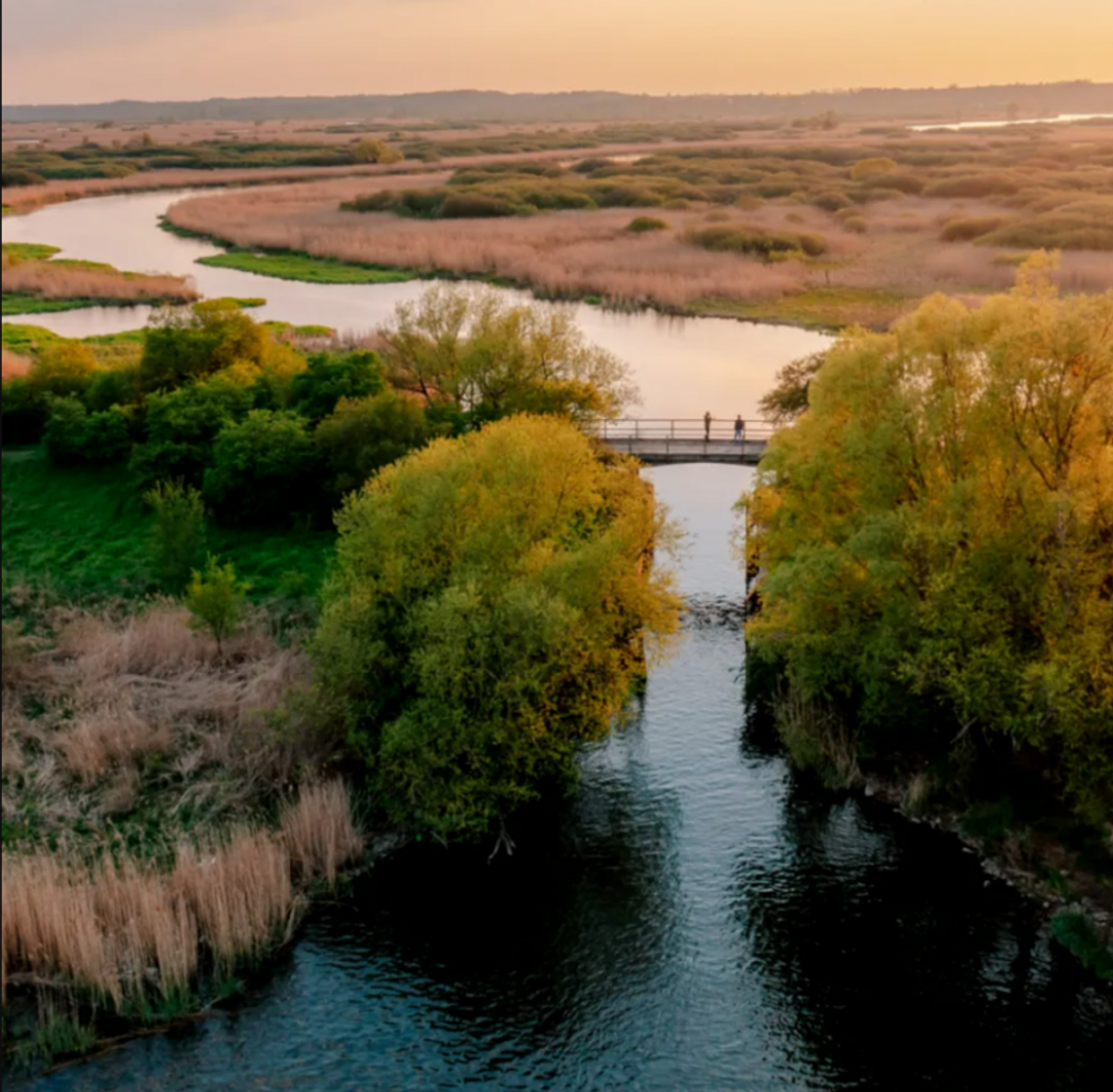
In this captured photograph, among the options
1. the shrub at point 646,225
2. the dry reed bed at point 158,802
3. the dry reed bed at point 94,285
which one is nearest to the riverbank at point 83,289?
the dry reed bed at point 94,285

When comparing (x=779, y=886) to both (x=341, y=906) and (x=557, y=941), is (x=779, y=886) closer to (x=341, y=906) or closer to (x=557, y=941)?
(x=557, y=941)

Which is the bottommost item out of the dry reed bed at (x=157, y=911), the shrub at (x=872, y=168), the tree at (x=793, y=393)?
the dry reed bed at (x=157, y=911)

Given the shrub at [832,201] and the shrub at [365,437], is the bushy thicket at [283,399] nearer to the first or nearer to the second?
the shrub at [365,437]

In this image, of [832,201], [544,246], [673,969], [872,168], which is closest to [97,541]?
[673,969]

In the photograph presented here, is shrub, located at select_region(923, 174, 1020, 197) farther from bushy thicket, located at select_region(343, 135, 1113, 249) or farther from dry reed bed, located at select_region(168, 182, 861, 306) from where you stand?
dry reed bed, located at select_region(168, 182, 861, 306)

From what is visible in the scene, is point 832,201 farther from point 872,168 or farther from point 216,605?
point 216,605

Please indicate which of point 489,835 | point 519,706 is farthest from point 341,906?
point 519,706
